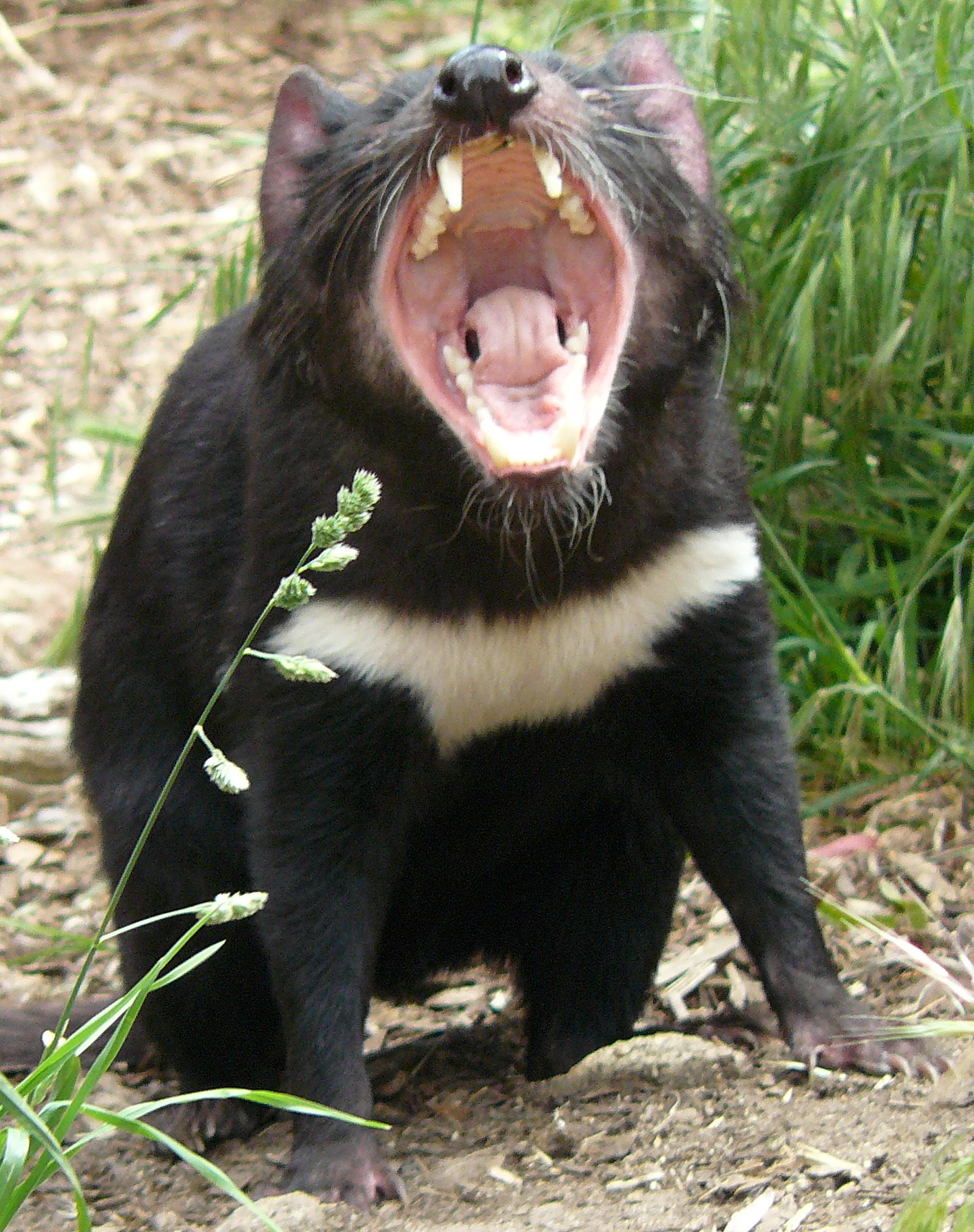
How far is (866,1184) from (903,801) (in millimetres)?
1519

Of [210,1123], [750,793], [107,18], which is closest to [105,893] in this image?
[210,1123]

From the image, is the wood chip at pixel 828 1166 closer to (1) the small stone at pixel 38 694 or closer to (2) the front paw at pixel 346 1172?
(2) the front paw at pixel 346 1172

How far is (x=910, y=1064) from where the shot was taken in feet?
9.15

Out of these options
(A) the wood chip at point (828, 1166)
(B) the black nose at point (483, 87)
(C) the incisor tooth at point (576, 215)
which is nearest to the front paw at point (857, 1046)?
(A) the wood chip at point (828, 1166)

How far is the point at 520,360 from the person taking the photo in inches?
106

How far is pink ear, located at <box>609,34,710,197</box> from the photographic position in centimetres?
285

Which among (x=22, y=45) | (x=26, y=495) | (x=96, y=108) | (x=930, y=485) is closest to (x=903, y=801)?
(x=930, y=485)

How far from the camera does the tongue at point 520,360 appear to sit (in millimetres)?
2609

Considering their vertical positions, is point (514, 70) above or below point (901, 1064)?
above

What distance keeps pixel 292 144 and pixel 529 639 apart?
2.71ft

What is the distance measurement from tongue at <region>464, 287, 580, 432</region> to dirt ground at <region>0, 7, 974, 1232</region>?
51cm

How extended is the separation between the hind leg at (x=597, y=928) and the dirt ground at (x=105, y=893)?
11 cm

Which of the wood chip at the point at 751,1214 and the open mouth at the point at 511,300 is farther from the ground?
the open mouth at the point at 511,300

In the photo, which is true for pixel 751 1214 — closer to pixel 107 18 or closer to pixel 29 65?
pixel 29 65
